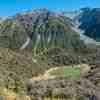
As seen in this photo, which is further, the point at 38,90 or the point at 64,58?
the point at 64,58

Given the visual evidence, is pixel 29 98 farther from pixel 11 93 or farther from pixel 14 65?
pixel 14 65

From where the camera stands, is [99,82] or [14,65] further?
[14,65]

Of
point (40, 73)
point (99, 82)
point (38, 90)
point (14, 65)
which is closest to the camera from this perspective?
point (38, 90)

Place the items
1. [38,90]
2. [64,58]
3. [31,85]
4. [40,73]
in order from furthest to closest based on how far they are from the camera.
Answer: [64,58] → [40,73] → [31,85] → [38,90]

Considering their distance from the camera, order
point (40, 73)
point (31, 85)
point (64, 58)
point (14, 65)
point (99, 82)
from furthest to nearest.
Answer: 1. point (64, 58)
2. point (40, 73)
3. point (14, 65)
4. point (99, 82)
5. point (31, 85)

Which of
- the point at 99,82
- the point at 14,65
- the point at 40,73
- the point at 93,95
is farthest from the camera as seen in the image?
the point at 40,73

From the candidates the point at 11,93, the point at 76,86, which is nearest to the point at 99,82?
the point at 76,86

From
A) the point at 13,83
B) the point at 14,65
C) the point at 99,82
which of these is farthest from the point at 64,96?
the point at 14,65

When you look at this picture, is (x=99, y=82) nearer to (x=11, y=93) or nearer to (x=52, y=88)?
(x=52, y=88)
